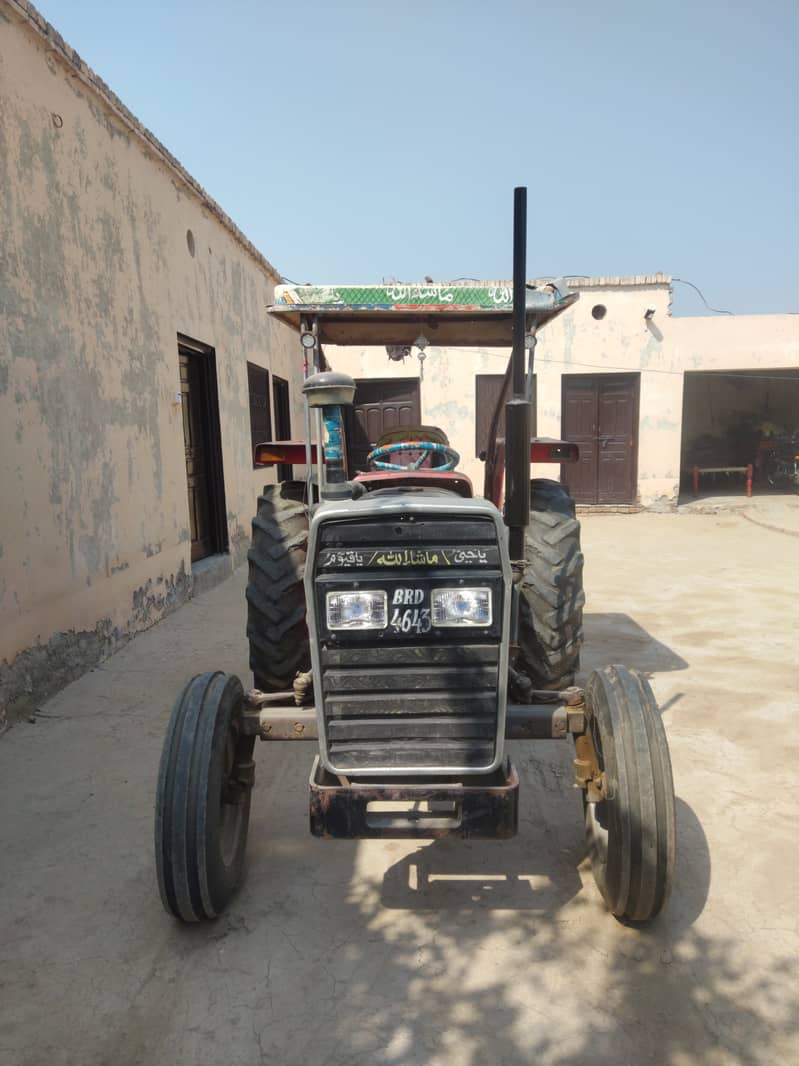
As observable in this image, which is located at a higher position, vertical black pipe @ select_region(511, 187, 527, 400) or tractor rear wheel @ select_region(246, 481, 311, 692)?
vertical black pipe @ select_region(511, 187, 527, 400)

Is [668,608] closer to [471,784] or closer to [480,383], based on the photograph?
[471,784]

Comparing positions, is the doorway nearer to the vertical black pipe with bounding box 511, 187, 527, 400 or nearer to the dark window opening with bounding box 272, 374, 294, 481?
the dark window opening with bounding box 272, 374, 294, 481

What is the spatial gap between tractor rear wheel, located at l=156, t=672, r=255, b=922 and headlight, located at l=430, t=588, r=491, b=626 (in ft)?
2.62

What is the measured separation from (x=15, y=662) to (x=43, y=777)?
2.68ft

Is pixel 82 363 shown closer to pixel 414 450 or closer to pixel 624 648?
pixel 414 450

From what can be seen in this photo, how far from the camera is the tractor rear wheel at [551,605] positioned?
3170 millimetres

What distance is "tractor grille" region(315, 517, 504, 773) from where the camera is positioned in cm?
209

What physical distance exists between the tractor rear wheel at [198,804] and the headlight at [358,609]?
0.54 metres

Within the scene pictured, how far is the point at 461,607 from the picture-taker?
2105 millimetres

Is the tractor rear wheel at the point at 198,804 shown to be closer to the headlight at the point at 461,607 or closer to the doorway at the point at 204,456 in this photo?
the headlight at the point at 461,607

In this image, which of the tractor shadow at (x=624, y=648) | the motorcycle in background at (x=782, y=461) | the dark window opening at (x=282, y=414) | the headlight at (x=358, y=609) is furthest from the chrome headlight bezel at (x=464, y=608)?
the motorcycle in background at (x=782, y=461)

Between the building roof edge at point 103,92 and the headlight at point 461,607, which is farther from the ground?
the building roof edge at point 103,92

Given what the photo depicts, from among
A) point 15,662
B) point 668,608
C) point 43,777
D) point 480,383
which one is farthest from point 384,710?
point 480,383

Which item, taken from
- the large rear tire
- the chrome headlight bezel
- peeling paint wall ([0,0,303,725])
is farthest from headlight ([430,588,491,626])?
peeling paint wall ([0,0,303,725])
